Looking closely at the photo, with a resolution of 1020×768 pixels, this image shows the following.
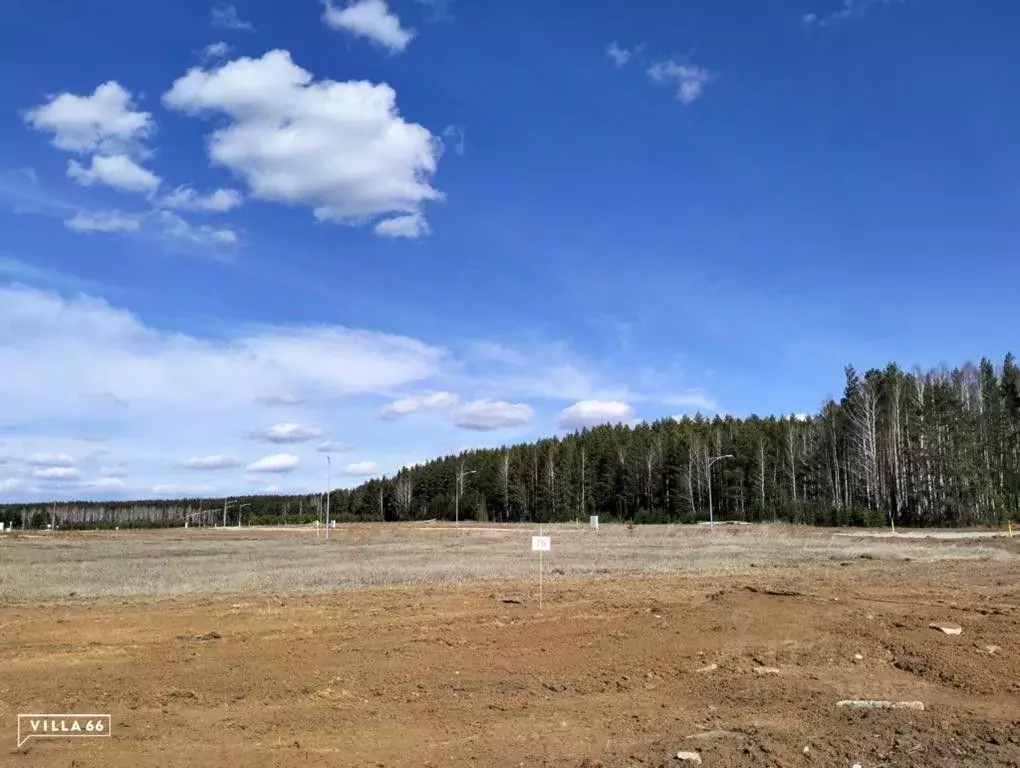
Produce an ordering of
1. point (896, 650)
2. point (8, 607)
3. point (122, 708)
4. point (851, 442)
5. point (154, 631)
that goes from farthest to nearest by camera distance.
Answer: point (851, 442)
point (8, 607)
point (154, 631)
point (896, 650)
point (122, 708)

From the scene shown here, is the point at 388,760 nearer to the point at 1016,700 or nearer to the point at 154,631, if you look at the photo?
A: the point at 1016,700

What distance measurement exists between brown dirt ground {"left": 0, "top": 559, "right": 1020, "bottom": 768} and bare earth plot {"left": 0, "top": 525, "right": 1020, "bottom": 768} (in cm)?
4

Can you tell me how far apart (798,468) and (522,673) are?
326 feet

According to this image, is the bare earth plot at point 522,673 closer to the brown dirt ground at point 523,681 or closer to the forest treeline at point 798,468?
the brown dirt ground at point 523,681

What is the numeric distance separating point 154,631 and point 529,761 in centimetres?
1006

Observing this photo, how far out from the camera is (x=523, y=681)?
10820 millimetres

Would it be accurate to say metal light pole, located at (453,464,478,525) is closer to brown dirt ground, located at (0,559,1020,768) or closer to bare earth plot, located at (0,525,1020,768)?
bare earth plot, located at (0,525,1020,768)

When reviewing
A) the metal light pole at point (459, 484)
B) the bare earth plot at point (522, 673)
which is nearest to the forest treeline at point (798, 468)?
the metal light pole at point (459, 484)

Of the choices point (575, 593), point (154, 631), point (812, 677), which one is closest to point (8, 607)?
point (154, 631)

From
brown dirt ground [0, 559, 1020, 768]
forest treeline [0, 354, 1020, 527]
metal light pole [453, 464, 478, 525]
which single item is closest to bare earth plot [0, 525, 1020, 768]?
brown dirt ground [0, 559, 1020, 768]

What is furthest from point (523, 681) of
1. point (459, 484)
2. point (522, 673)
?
point (459, 484)

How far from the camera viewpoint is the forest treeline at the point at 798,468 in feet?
254

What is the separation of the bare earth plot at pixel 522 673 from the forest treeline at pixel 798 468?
2404 inches

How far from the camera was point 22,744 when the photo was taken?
8.08 m
